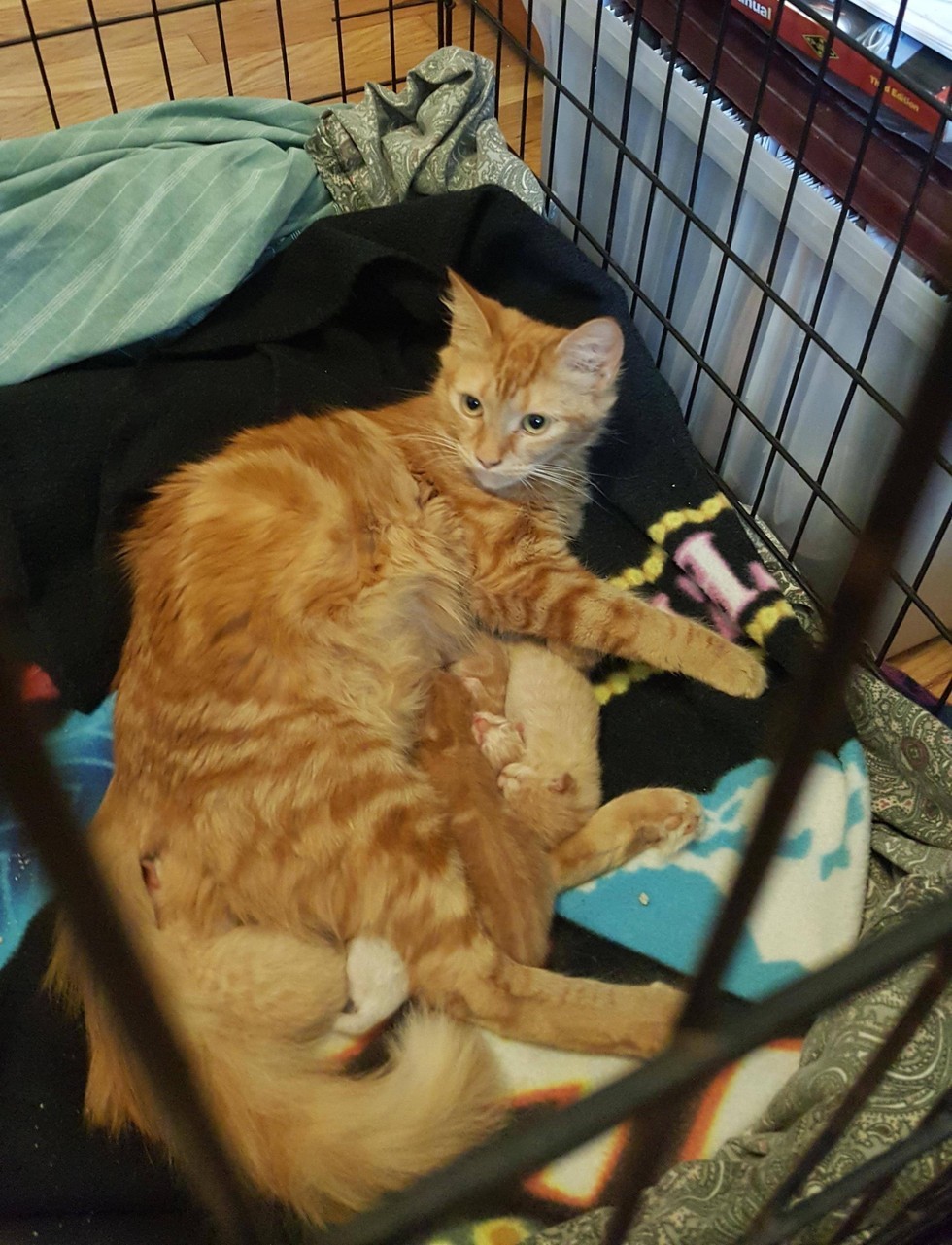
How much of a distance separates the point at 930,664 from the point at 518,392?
87 centimetres

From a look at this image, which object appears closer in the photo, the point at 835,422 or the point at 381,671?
the point at 381,671

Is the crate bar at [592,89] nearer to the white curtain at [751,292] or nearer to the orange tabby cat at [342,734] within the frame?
the white curtain at [751,292]

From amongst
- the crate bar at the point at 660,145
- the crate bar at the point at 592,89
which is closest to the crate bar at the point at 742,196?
the crate bar at the point at 660,145

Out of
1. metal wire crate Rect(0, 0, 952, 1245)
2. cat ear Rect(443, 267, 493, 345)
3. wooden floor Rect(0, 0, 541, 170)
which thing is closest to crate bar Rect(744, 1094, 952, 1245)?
metal wire crate Rect(0, 0, 952, 1245)

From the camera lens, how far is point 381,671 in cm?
150

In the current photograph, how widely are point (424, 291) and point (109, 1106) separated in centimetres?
147

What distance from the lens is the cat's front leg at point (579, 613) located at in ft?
5.32

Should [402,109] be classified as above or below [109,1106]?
above

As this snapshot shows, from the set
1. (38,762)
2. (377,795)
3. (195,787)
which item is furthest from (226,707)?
(38,762)

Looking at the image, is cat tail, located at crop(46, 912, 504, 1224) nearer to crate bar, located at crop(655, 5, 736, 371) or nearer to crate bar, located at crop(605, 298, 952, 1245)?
crate bar, located at crop(605, 298, 952, 1245)

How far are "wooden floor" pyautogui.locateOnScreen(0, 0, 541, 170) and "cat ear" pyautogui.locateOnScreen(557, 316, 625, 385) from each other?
3.79 feet

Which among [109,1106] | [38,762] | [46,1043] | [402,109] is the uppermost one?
[38,762]

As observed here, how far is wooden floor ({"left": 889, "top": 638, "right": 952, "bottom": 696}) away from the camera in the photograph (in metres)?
1.79

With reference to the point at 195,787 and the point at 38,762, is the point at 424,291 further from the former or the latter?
the point at 38,762
